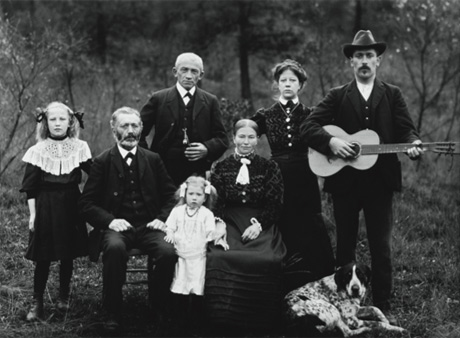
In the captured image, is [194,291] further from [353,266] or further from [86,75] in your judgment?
[86,75]

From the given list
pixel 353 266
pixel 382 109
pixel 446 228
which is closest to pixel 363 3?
pixel 446 228

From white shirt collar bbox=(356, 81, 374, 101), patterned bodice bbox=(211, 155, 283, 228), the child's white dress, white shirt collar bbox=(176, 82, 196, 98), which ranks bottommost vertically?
the child's white dress

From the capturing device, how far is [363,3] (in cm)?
1517

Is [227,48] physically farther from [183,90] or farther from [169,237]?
[169,237]

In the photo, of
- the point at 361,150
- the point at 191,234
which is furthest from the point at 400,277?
the point at 191,234

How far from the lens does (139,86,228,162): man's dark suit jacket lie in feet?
19.2

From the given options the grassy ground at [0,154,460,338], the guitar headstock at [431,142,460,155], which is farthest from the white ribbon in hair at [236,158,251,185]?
the guitar headstock at [431,142,460,155]

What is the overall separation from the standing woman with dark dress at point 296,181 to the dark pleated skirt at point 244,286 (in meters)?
0.80

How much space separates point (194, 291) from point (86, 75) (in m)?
10.5

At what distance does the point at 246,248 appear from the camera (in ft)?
16.6

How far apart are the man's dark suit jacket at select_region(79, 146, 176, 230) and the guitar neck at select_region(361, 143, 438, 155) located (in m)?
1.73

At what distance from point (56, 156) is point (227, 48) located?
11656mm

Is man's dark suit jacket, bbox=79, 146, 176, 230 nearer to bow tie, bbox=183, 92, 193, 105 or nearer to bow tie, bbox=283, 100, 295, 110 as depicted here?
bow tie, bbox=183, 92, 193, 105

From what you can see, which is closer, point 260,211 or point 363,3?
point 260,211
